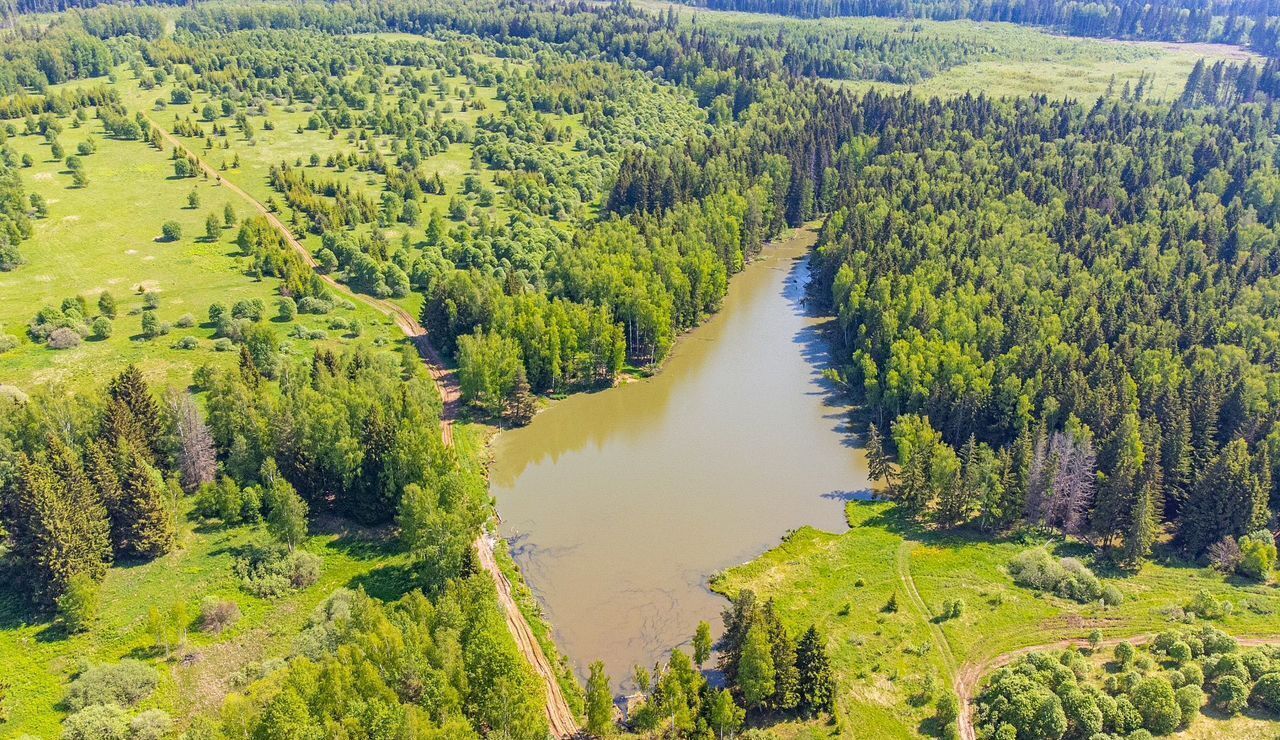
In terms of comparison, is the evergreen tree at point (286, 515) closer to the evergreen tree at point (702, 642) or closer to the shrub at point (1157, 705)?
the evergreen tree at point (702, 642)

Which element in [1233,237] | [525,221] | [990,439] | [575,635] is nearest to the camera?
[575,635]

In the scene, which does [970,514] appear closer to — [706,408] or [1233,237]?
[706,408]

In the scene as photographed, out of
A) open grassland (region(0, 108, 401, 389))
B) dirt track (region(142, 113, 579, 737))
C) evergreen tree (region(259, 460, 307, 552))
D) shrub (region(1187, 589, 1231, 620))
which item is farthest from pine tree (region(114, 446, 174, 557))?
shrub (region(1187, 589, 1231, 620))

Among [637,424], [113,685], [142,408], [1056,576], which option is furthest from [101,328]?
[1056,576]

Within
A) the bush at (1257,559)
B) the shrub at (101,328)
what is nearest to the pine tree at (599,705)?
the bush at (1257,559)

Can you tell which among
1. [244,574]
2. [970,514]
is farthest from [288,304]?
[970,514]

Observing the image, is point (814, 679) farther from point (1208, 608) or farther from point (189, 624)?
point (189, 624)
